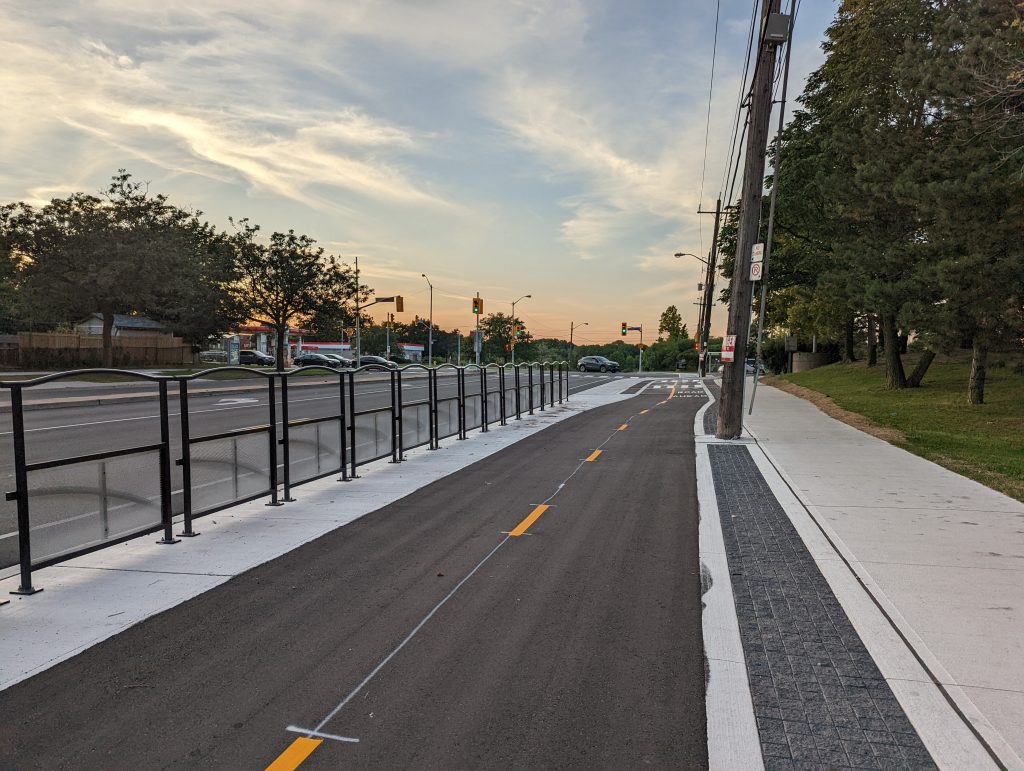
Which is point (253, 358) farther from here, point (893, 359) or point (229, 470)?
point (229, 470)

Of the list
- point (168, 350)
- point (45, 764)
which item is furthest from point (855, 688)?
point (168, 350)

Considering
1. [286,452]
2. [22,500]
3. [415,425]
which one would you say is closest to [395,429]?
[415,425]

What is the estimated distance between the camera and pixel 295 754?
3145 mm

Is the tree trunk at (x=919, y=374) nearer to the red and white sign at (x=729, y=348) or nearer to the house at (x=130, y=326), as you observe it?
the red and white sign at (x=729, y=348)

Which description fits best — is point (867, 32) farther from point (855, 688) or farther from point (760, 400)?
point (855, 688)

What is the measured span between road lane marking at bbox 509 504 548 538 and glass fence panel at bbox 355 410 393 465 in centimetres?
347

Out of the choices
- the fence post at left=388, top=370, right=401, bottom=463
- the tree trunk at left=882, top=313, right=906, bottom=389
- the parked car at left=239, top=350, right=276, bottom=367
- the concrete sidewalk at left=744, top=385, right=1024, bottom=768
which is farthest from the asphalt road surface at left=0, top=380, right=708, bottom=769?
the parked car at left=239, top=350, right=276, bottom=367

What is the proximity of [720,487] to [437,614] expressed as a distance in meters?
5.77

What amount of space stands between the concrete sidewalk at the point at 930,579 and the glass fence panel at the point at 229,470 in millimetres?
6106

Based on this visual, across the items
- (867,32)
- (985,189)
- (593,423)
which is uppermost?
(867,32)

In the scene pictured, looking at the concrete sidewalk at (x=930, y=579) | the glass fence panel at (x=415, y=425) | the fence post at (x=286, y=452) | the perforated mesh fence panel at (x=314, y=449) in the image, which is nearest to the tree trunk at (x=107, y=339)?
the glass fence panel at (x=415, y=425)

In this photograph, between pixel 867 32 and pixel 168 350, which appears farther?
pixel 168 350

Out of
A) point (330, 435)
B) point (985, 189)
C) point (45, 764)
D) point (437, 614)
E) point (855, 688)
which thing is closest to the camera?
point (45, 764)

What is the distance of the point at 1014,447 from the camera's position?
44.6 ft
